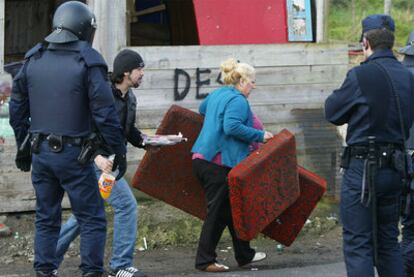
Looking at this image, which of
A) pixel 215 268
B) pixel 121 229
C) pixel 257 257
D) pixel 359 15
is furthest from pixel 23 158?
pixel 359 15

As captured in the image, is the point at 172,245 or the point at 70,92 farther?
the point at 172,245

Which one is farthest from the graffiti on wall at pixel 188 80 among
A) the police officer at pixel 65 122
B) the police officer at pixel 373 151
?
the police officer at pixel 373 151

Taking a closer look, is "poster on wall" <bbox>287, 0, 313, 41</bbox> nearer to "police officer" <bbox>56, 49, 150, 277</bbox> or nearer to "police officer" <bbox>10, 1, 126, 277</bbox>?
"police officer" <bbox>56, 49, 150, 277</bbox>

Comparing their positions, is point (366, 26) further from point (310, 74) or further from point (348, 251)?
point (310, 74)

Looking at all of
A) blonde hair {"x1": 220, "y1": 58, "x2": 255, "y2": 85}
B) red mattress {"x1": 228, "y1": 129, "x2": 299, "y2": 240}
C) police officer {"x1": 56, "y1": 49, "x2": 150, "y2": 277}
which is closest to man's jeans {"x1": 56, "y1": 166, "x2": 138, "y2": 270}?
police officer {"x1": 56, "y1": 49, "x2": 150, "y2": 277}

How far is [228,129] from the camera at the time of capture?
22.8ft

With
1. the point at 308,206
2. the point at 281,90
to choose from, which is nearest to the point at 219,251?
the point at 308,206

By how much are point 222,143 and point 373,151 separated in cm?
165

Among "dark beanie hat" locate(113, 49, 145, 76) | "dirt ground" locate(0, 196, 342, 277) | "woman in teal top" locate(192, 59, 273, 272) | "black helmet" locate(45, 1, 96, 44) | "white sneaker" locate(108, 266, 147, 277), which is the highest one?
"black helmet" locate(45, 1, 96, 44)

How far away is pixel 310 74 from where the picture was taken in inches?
363

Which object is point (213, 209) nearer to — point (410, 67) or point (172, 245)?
point (172, 245)

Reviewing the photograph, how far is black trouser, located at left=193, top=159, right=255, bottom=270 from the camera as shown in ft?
23.5

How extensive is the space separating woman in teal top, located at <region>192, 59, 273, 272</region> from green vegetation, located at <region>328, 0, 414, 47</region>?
17.8m

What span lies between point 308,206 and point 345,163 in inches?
61.5
